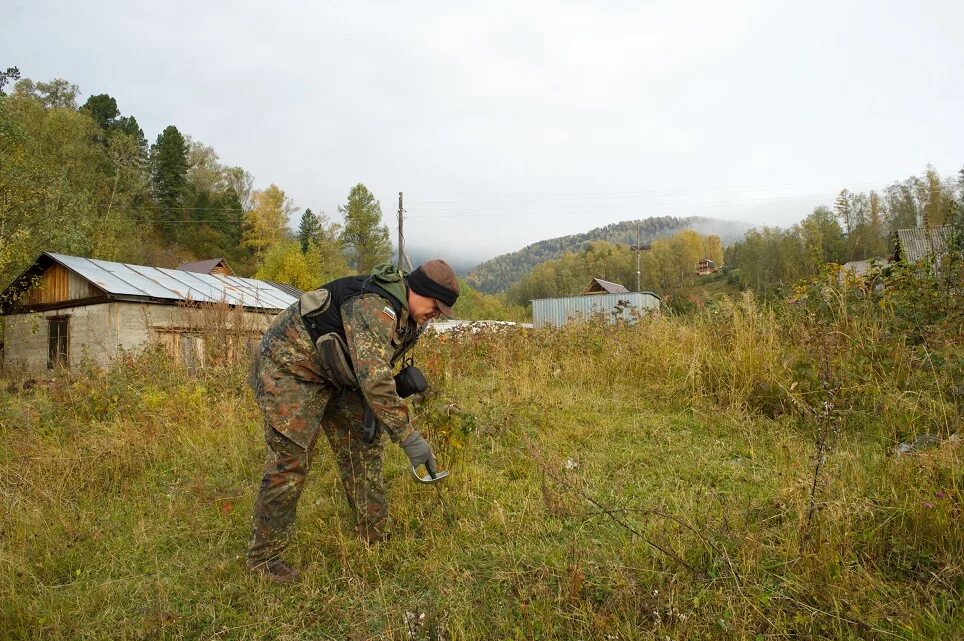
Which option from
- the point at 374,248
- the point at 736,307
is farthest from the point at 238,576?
the point at 374,248

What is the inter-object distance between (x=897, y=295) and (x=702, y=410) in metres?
2.19

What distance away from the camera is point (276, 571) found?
9.41 feet

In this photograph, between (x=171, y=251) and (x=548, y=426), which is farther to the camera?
(x=171, y=251)

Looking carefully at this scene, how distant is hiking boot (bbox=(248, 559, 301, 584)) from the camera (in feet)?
9.18

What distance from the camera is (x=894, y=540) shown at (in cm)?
230

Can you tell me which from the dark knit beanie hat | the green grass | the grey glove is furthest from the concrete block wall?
the grey glove

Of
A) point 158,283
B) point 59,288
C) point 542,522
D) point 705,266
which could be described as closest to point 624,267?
point 705,266

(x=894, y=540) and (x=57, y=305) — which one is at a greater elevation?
(x=57, y=305)

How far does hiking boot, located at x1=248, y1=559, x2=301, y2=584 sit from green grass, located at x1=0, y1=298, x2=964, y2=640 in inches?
3.4

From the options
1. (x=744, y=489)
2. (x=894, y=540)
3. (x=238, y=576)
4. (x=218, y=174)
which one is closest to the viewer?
(x=894, y=540)

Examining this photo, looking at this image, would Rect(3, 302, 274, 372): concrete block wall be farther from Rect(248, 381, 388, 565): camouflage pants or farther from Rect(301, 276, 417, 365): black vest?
Rect(301, 276, 417, 365): black vest

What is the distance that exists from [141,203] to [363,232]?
1866 cm

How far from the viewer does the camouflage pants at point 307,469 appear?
115 inches

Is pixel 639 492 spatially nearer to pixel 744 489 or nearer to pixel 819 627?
pixel 744 489
